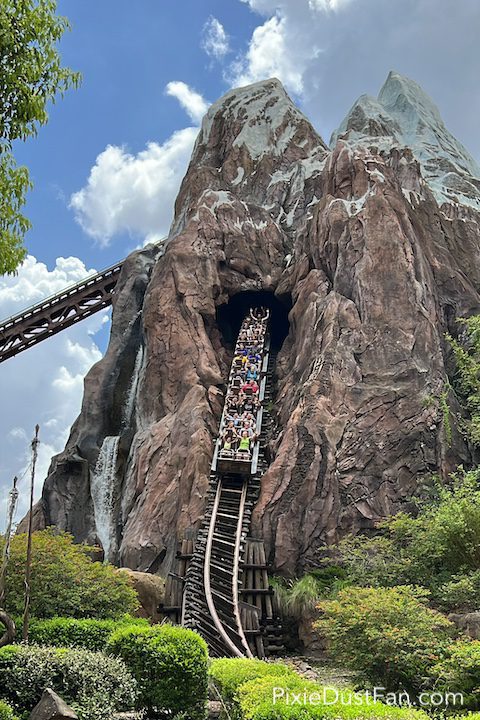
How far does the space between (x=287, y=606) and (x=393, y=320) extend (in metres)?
9.57

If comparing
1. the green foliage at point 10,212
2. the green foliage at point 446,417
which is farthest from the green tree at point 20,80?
the green foliage at point 446,417

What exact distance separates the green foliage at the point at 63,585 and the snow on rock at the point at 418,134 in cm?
2354

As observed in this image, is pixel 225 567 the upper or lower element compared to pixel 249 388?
lower

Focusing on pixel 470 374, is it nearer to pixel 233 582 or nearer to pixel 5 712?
pixel 233 582

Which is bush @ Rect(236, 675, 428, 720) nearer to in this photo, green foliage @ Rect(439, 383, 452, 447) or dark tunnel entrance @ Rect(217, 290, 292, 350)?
green foliage @ Rect(439, 383, 452, 447)

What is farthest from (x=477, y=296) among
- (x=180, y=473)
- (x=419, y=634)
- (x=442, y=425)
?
(x=419, y=634)

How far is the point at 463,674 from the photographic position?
6809 mm

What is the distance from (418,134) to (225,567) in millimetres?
34732

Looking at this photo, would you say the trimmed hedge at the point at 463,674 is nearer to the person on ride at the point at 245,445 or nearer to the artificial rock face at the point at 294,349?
the artificial rock face at the point at 294,349

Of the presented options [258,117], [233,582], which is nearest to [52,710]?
[233,582]

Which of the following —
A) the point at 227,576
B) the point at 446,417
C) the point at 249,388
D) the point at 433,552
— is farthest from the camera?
the point at 249,388

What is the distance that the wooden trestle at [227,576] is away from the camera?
41.1 feet

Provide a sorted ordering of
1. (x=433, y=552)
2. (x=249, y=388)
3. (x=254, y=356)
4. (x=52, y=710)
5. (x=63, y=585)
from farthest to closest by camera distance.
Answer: (x=254, y=356)
(x=249, y=388)
(x=433, y=552)
(x=63, y=585)
(x=52, y=710)

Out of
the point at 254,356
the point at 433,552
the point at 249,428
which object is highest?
the point at 254,356
